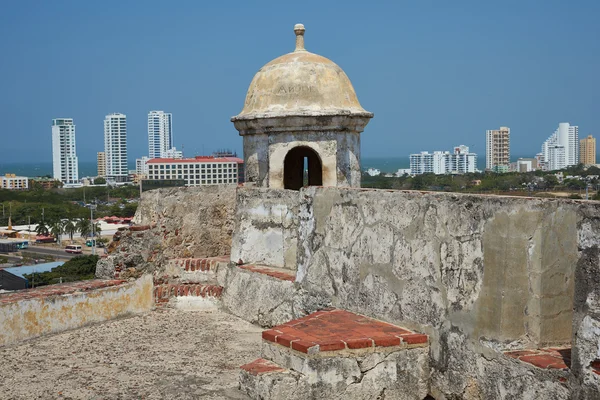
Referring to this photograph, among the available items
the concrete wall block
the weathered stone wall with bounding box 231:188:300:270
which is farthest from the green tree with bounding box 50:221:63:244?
the concrete wall block

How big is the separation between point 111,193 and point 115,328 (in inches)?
4603

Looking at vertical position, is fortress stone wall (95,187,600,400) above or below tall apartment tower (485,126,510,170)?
below

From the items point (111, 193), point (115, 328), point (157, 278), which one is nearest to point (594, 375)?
point (115, 328)

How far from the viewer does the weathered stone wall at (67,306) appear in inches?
254

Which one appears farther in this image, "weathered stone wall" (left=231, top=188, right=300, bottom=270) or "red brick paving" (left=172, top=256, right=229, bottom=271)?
"red brick paving" (left=172, top=256, right=229, bottom=271)

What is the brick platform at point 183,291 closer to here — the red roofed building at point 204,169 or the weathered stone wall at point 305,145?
the weathered stone wall at point 305,145

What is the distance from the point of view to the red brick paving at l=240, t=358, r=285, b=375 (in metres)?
4.80

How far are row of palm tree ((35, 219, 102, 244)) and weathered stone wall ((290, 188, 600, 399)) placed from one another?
254 ft

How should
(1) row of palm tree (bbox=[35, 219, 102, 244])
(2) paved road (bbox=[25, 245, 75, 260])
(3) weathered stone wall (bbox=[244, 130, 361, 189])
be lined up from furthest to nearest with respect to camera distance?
(1) row of palm tree (bbox=[35, 219, 102, 244]), (2) paved road (bbox=[25, 245, 75, 260]), (3) weathered stone wall (bbox=[244, 130, 361, 189])

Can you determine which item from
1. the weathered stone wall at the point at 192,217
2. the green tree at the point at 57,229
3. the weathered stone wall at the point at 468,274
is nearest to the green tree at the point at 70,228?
the green tree at the point at 57,229

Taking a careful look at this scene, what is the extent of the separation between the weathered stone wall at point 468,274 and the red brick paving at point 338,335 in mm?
152

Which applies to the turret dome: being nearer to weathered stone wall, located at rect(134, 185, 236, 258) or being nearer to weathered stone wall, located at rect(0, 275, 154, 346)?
weathered stone wall, located at rect(134, 185, 236, 258)

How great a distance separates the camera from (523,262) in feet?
13.9

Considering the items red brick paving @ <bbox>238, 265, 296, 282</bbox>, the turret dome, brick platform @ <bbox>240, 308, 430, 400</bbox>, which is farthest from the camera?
the turret dome
